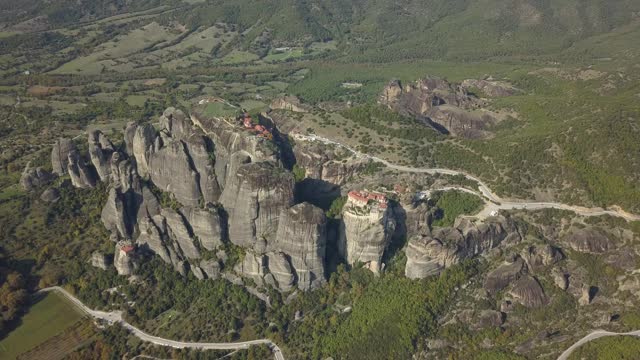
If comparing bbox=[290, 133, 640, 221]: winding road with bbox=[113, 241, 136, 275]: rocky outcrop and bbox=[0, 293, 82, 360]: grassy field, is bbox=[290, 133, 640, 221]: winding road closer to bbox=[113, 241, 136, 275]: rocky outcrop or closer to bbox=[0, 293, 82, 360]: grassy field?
bbox=[113, 241, 136, 275]: rocky outcrop

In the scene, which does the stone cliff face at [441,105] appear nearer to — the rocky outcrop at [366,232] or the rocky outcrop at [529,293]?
the rocky outcrop at [366,232]

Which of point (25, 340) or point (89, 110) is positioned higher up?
point (89, 110)

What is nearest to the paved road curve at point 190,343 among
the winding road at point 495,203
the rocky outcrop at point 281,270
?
the rocky outcrop at point 281,270

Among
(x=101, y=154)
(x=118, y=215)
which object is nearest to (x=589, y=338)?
(x=118, y=215)

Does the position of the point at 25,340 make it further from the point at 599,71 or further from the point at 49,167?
the point at 599,71

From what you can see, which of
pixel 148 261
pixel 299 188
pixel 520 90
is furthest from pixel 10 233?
pixel 520 90

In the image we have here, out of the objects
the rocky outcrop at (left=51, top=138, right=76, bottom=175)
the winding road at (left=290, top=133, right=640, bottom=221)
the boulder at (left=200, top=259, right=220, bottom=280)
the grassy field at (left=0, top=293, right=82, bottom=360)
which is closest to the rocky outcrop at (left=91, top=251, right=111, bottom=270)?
the grassy field at (left=0, top=293, right=82, bottom=360)

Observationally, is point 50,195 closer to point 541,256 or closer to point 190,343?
point 190,343
